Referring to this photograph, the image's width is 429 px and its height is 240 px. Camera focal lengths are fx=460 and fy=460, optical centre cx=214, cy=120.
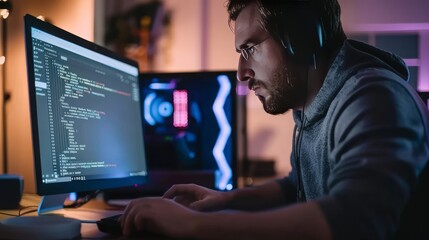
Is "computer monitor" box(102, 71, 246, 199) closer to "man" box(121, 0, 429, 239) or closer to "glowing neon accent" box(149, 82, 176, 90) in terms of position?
"glowing neon accent" box(149, 82, 176, 90)

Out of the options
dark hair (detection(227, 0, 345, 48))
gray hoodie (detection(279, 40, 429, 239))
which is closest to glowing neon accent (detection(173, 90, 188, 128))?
dark hair (detection(227, 0, 345, 48))

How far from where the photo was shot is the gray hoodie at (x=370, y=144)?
0.60m

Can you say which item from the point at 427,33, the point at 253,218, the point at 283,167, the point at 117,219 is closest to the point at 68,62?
the point at 117,219

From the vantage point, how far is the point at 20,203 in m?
1.28

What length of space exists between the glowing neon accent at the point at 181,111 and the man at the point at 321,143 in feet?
1.51

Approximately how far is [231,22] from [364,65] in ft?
1.34

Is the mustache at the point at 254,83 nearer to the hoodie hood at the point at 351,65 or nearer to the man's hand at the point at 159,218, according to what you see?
the hoodie hood at the point at 351,65

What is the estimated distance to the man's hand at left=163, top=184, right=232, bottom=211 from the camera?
1.03 m

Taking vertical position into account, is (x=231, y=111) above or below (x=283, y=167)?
above

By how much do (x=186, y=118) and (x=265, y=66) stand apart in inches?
24.0

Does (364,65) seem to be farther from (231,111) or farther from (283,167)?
(283,167)

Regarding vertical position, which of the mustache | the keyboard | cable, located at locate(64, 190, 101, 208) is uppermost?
the mustache

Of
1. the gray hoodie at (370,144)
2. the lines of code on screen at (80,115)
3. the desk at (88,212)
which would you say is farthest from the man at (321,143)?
the lines of code on screen at (80,115)

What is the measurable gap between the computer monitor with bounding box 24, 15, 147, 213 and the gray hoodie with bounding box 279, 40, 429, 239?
0.53m
